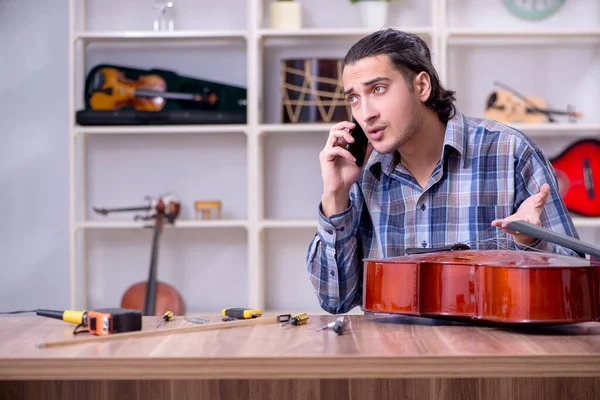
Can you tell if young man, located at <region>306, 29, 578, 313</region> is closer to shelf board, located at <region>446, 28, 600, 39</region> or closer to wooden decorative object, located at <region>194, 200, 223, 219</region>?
shelf board, located at <region>446, 28, 600, 39</region>

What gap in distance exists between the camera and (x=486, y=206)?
1.80 meters

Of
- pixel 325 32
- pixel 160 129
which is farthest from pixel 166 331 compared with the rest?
pixel 325 32

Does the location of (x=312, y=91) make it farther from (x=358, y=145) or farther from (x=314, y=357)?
(x=314, y=357)

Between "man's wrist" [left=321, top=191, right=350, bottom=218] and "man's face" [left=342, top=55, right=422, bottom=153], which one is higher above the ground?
"man's face" [left=342, top=55, right=422, bottom=153]

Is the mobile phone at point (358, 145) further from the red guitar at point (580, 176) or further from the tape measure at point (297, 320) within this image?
the red guitar at point (580, 176)

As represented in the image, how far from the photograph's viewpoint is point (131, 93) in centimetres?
343

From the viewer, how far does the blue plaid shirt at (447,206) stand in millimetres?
1753

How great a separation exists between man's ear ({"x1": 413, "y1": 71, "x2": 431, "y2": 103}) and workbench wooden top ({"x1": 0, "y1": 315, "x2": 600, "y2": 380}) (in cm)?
86

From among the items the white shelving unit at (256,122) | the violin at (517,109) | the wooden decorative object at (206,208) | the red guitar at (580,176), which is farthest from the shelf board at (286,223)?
the red guitar at (580,176)

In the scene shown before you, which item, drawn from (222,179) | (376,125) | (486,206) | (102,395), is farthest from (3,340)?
(222,179)

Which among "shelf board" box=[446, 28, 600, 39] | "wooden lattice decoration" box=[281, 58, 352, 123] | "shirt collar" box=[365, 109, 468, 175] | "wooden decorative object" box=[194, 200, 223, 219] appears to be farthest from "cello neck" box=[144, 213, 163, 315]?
"shirt collar" box=[365, 109, 468, 175]

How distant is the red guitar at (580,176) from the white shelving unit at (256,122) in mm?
76

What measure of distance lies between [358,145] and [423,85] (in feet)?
0.77

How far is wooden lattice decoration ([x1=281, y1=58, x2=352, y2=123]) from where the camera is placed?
10.7 feet
